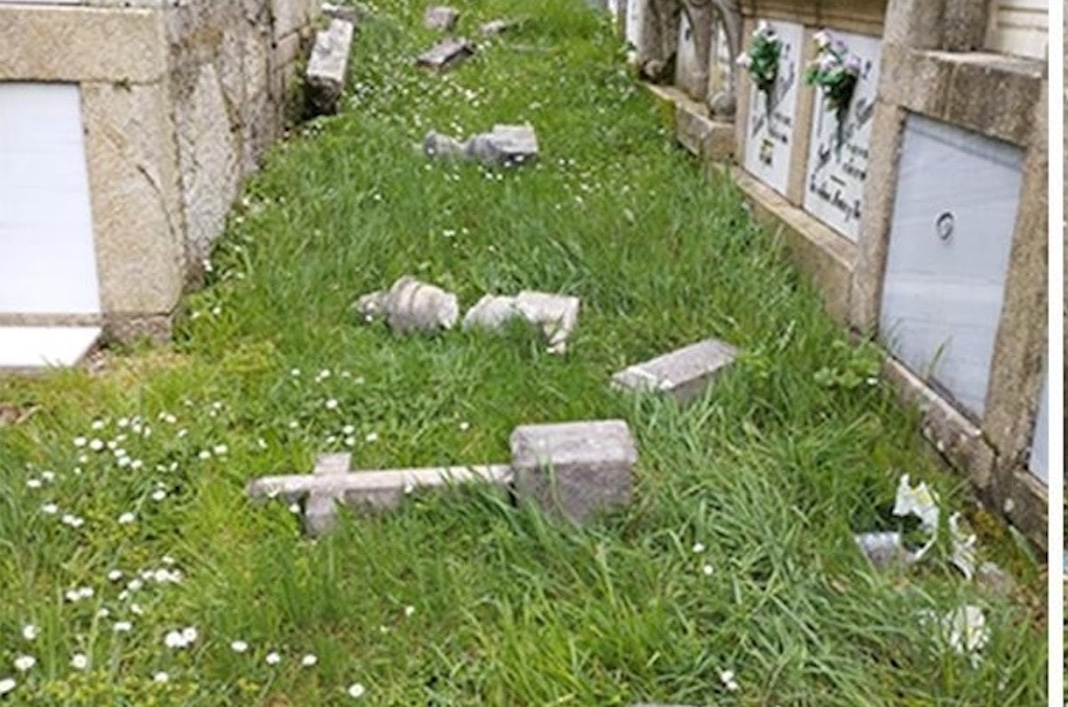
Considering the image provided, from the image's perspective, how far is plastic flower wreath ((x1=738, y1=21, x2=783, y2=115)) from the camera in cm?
465

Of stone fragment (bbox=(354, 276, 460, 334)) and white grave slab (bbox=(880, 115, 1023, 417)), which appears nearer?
white grave slab (bbox=(880, 115, 1023, 417))

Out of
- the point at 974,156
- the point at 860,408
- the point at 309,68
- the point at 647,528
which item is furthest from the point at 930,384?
the point at 309,68

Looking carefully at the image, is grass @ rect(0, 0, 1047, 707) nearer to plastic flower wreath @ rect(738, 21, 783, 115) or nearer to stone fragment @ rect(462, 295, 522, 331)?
stone fragment @ rect(462, 295, 522, 331)

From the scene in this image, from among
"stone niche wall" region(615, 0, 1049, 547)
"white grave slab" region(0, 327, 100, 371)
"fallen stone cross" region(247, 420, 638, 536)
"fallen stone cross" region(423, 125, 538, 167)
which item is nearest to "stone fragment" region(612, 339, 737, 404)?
"fallen stone cross" region(247, 420, 638, 536)

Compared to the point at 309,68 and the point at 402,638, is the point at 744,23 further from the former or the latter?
the point at 402,638

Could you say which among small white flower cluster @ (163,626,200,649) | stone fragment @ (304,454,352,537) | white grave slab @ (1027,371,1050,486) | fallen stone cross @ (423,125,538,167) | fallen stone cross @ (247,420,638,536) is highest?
fallen stone cross @ (423,125,538,167)

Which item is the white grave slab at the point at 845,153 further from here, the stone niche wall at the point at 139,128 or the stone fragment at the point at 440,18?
the stone fragment at the point at 440,18

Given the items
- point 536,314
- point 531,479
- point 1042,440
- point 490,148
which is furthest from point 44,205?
point 1042,440

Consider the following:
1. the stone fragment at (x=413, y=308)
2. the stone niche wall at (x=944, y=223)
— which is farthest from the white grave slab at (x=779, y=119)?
the stone fragment at (x=413, y=308)

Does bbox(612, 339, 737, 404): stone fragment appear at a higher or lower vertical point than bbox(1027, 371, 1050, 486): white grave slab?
lower

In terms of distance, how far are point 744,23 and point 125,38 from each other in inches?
124

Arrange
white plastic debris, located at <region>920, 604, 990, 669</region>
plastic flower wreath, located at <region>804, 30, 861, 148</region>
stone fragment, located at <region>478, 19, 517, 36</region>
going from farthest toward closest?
stone fragment, located at <region>478, 19, 517, 36</region>, plastic flower wreath, located at <region>804, 30, 861, 148</region>, white plastic debris, located at <region>920, 604, 990, 669</region>

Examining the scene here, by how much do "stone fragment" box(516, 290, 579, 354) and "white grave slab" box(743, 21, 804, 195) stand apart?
143cm

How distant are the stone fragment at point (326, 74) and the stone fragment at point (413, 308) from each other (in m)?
2.69
